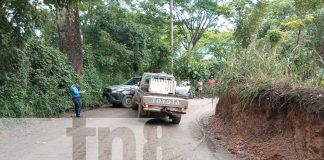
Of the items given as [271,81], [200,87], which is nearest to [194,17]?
[200,87]

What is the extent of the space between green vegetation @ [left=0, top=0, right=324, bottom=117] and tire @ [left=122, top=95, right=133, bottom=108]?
153cm

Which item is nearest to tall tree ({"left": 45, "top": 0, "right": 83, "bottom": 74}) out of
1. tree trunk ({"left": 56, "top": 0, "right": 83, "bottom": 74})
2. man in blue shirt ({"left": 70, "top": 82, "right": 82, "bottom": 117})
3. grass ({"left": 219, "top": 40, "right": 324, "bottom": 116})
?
tree trunk ({"left": 56, "top": 0, "right": 83, "bottom": 74})

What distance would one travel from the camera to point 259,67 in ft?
39.8

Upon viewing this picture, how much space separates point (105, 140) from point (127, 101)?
387 inches

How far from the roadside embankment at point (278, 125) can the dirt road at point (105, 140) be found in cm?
79

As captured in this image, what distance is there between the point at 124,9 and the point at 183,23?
15434 millimetres

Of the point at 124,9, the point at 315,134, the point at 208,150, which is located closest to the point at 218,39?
the point at 124,9

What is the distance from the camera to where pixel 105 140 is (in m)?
10.6

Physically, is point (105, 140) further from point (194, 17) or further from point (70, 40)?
point (194, 17)

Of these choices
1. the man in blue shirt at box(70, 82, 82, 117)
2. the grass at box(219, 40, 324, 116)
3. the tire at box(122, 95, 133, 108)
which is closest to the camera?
the grass at box(219, 40, 324, 116)

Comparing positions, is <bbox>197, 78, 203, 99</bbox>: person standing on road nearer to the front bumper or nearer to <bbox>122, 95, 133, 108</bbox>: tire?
<bbox>122, 95, 133, 108</bbox>: tire

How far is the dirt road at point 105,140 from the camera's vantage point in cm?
901

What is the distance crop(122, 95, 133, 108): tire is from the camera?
20391mm

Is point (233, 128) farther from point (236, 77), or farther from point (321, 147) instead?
point (321, 147)
